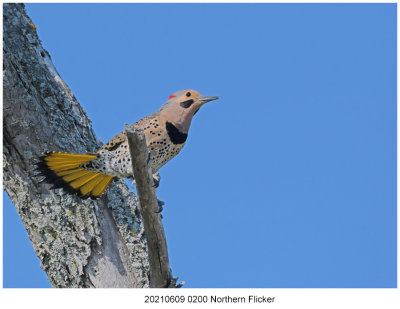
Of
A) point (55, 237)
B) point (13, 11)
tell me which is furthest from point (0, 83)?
point (55, 237)

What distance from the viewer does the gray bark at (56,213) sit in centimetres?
500

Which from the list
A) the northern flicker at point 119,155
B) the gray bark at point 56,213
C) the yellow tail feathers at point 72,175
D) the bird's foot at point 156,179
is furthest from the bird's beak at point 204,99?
the gray bark at point 56,213

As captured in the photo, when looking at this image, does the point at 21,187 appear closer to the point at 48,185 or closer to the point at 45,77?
the point at 48,185

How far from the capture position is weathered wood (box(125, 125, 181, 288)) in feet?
13.4

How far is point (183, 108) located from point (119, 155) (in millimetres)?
675

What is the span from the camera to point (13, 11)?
5.40m

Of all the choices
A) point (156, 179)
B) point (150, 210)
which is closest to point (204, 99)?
point (156, 179)

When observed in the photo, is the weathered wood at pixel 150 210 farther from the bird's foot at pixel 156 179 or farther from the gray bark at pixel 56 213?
the bird's foot at pixel 156 179

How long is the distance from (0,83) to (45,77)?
1.59 ft

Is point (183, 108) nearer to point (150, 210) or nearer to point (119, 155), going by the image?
point (119, 155)

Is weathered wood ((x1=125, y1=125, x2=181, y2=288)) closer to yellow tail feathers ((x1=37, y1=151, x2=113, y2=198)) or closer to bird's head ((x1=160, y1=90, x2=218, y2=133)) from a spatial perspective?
yellow tail feathers ((x1=37, y1=151, x2=113, y2=198))

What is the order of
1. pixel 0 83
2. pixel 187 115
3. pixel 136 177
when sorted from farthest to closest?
pixel 187 115 → pixel 0 83 → pixel 136 177

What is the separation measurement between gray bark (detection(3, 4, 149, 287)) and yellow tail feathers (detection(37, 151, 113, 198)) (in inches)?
2.7

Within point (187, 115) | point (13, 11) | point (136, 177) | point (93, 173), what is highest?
point (13, 11)
